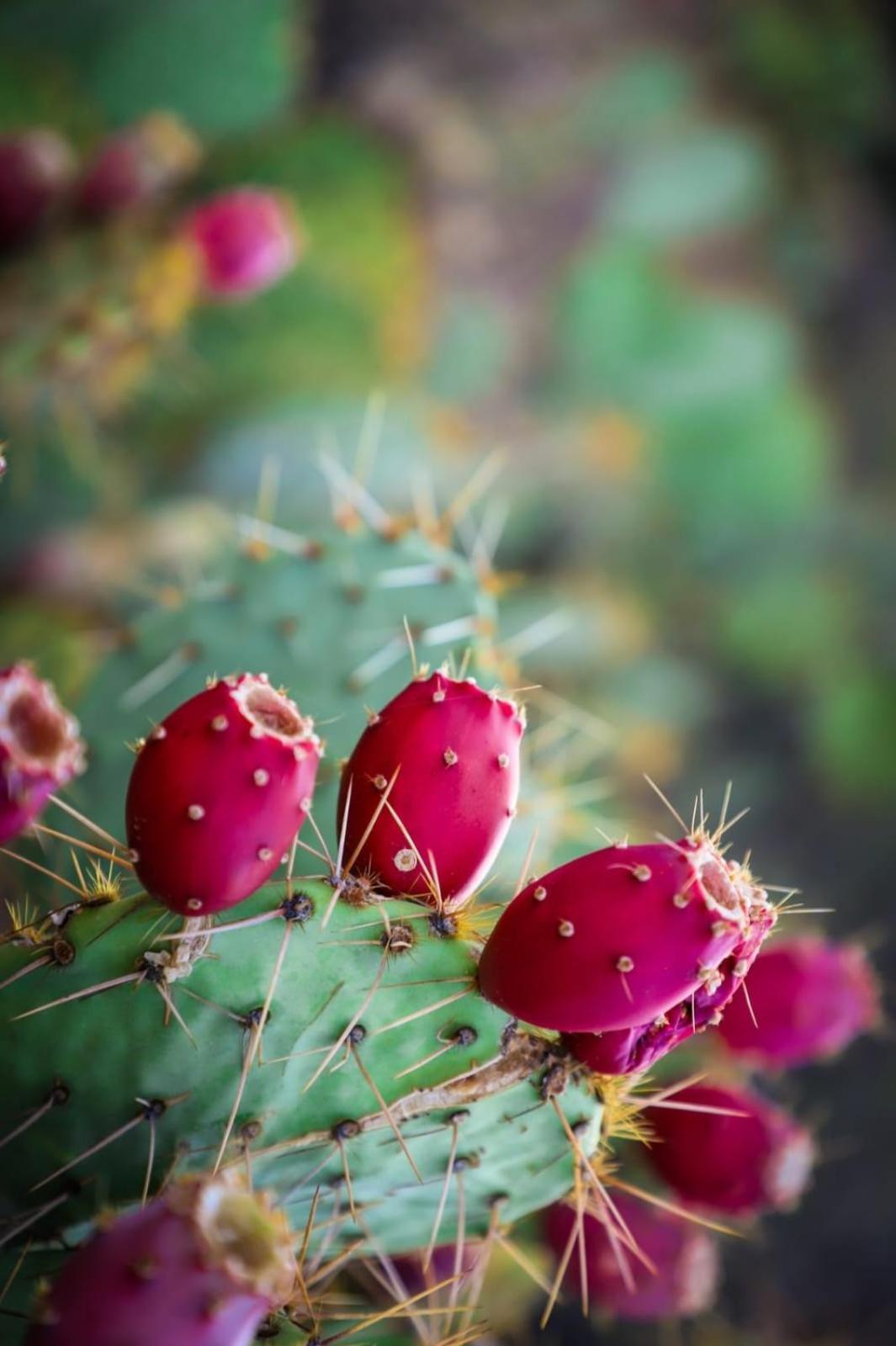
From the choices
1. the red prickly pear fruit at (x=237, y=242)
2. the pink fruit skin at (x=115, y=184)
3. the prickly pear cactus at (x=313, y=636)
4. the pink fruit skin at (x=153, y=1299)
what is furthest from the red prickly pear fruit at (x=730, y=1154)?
the pink fruit skin at (x=115, y=184)

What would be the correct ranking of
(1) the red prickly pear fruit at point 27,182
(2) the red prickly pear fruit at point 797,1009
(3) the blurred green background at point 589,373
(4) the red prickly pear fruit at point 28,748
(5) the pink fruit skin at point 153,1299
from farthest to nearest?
(3) the blurred green background at point 589,373, (1) the red prickly pear fruit at point 27,182, (2) the red prickly pear fruit at point 797,1009, (4) the red prickly pear fruit at point 28,748, (5) the pink fruit skin at point 153,1299

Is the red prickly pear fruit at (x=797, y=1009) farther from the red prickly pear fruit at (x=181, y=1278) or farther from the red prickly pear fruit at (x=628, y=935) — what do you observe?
the red prickly pear fruit at (x=181, y=1278)

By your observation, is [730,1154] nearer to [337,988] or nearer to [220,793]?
[337,988]

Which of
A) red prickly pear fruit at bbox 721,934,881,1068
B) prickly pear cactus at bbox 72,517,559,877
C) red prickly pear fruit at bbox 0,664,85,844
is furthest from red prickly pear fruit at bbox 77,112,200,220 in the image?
red prickly pear fruit at bbox 721,934,881,1068

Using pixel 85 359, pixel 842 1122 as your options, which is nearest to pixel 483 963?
pixel 85 359

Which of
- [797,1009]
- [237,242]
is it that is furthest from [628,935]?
[237,242]

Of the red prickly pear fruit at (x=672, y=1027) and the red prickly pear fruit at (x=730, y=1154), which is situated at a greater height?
the red prickly pear fruit at (x=672, y=1027)

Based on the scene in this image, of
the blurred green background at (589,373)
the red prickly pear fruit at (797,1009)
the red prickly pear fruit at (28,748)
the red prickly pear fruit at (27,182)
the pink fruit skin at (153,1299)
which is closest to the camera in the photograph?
the pink fruit skin at (153,1299)
